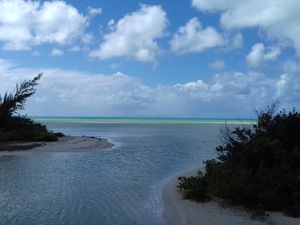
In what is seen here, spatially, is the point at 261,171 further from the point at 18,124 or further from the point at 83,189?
the point at 18,124

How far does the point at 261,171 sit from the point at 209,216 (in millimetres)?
2117

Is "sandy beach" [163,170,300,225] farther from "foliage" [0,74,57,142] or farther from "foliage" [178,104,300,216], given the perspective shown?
"foliage" [0,74,57,142]

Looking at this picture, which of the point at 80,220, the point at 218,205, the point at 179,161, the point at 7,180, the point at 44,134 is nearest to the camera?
the point at 80,220

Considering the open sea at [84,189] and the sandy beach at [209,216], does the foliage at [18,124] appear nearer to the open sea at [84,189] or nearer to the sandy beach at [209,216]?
the open sea at [84,189]

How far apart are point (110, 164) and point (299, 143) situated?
12659 millimetres

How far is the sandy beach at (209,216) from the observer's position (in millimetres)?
11427

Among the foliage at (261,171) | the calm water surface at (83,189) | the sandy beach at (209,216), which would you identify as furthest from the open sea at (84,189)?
the foliage at (261,171)

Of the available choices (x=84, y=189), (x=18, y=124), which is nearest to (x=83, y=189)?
(x=84, y=189)

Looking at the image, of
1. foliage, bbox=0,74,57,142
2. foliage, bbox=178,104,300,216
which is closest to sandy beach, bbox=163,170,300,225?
foliage, bbox=178,104,300,216

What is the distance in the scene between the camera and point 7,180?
58.1 ft

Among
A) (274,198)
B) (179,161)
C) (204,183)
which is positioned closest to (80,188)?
(204,183)

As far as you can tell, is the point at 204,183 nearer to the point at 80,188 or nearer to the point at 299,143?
the point at 299,143

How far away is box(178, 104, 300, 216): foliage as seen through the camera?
12.4 meters

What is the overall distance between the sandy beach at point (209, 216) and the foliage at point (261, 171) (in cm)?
39
